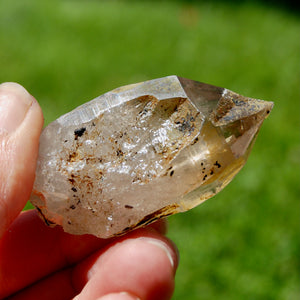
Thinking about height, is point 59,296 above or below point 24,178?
below

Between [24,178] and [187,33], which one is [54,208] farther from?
[187,33]

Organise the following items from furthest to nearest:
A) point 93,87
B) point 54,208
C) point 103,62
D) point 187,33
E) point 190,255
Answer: point 187,33 → point 103,62 → point 93,87 → point 190,255 → point 54,208

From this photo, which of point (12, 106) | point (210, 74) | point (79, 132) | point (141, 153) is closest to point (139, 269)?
point (141, 153)

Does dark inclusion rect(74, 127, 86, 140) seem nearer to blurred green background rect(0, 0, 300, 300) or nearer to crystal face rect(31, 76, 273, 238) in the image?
crystal face rect(31, 76, 273, 238)

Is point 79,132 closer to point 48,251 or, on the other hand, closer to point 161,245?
point 161,245

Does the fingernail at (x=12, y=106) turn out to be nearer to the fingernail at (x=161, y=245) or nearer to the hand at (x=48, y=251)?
the hand at (x=48, y=251)

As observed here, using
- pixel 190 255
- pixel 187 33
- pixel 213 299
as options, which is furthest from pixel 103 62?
pixel 213 299

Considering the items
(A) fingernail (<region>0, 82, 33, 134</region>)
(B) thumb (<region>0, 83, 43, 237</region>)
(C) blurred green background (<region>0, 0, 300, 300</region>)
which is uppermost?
(A) fingernail (<region>0, 82, 33, 134</region>)

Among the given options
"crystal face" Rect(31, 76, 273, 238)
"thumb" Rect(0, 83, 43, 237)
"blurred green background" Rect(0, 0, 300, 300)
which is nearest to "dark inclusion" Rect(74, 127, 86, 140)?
"crystal face" Rect(31, 76, 273, 238)
